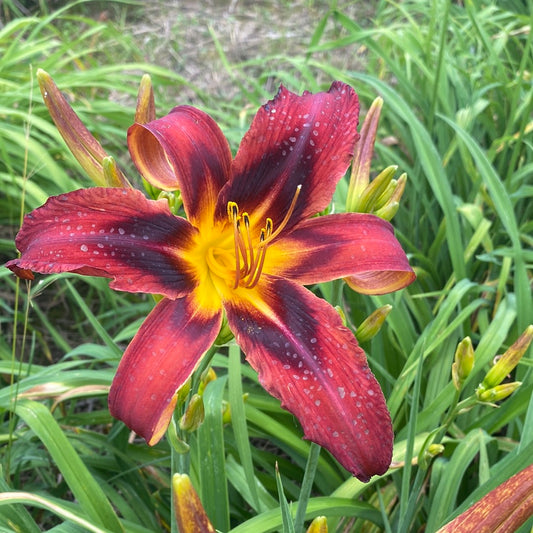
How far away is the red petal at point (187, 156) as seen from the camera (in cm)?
91

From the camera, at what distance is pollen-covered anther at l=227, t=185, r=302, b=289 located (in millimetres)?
883

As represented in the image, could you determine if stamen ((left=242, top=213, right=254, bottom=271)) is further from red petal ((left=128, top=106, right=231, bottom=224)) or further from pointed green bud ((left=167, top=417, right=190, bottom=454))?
pointed green bud ((left=167, top=417, right=190, bottom=454))

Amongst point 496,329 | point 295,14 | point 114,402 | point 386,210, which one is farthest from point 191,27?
point 114,402

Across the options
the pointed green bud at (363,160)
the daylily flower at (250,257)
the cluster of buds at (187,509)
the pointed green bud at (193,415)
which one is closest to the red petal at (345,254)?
the daylily flower at (250,257)

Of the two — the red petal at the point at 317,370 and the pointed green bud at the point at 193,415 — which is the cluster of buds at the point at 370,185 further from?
the pointed green bud at the point at 193,415

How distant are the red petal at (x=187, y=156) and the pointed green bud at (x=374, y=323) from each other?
27 centimetres

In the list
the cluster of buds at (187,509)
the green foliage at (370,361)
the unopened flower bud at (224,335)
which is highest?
the unopened flower bud at (224,335)

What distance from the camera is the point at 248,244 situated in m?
0.92

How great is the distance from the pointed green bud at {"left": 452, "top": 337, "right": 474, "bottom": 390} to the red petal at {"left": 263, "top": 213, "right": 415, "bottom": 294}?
153 mm

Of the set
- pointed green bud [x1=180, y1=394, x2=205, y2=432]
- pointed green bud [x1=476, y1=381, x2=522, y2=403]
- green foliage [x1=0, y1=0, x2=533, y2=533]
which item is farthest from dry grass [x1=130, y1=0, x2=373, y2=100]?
pointed green bud [x1=180, y1=394, x2=205, y2=432]

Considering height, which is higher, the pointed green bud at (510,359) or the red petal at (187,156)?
the red petal at (187,156)

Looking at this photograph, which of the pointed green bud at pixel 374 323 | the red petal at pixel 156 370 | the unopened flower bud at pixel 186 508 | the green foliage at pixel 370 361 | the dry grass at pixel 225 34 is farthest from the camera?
the dry grass at pixel 225 34

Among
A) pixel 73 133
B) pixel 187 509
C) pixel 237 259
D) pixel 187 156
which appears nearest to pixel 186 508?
pixel 187 509

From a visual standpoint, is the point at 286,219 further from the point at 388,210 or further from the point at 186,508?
the point at 186,508
